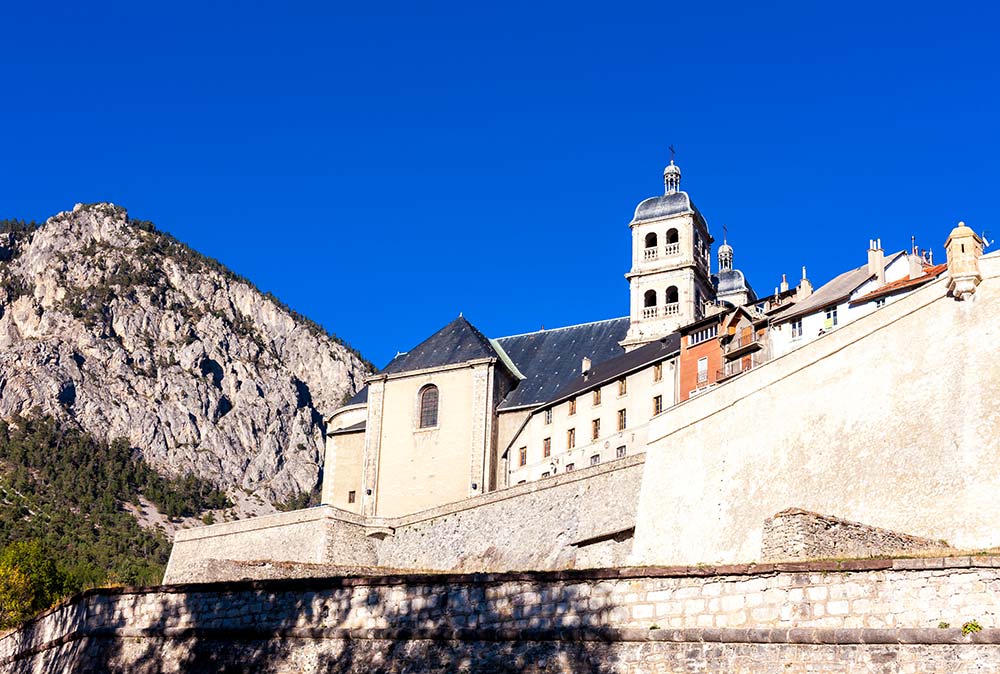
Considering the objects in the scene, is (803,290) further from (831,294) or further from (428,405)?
(428,405)

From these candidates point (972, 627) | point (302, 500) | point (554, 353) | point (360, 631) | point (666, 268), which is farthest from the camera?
point (302, 500)

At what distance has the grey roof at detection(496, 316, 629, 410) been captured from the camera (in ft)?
218

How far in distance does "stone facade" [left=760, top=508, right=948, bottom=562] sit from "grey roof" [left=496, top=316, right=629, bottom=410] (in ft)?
134

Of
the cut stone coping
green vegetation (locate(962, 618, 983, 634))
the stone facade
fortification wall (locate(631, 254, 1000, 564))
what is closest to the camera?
green vegetation (locate(962, 618, 983, 634))

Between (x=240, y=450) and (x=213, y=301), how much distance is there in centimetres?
2982

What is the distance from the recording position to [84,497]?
495 feet

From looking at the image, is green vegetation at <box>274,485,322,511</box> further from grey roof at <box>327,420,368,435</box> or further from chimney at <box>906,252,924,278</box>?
chimney at <box>906,252,924,278</box>

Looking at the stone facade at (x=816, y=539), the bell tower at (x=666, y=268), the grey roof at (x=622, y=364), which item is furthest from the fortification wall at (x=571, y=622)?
the bell tower at (x=666, y=268)

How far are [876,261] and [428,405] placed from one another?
27255 millimetres

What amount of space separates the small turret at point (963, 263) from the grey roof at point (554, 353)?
34803mm

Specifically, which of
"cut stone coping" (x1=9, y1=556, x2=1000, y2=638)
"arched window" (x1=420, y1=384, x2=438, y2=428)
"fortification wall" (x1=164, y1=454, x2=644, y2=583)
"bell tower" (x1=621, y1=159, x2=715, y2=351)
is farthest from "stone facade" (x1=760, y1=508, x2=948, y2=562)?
"bell tower" (x1=621, y1=159, x2=715, y2=351)

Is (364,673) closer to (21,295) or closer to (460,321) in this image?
(460,321)

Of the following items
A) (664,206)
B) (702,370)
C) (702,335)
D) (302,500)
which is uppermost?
(302,500)

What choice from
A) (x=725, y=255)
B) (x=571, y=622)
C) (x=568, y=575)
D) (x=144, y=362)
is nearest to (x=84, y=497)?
(x=144, y=362)
